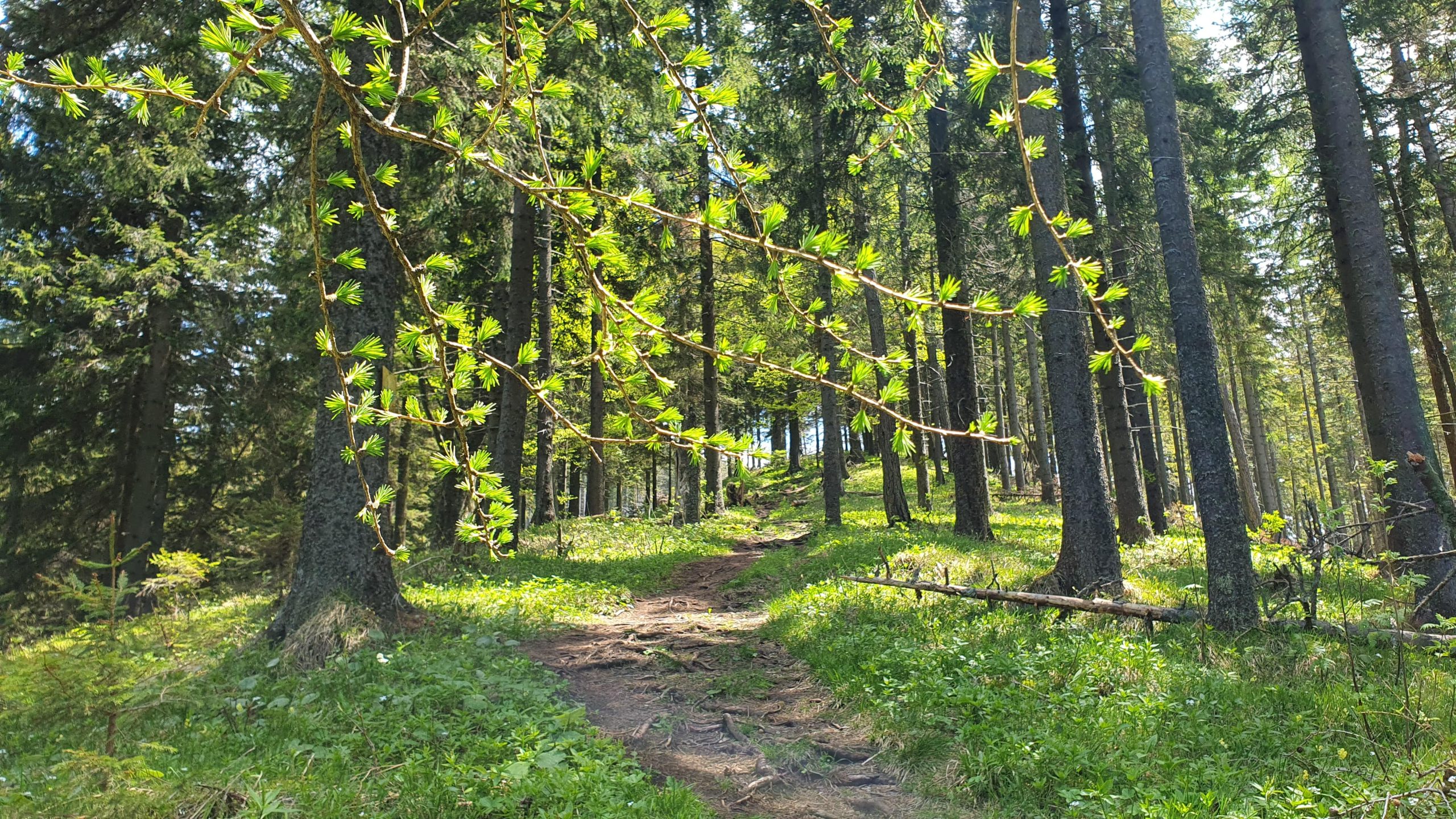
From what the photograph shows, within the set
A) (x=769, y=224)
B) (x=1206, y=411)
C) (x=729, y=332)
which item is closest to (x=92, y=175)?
(x=729, y=332)

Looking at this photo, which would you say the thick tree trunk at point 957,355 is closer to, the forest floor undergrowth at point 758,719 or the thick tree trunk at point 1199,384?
the forest floor undergrowth at point 758,719

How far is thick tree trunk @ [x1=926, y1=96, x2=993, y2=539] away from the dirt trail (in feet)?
18.1

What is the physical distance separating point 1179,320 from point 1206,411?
90 cm

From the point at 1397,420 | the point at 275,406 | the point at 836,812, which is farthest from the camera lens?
the point at 275,406

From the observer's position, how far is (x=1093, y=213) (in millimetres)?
13281

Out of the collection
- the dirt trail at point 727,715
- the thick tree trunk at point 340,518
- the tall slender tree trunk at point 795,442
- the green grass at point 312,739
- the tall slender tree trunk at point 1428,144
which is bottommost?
the dirt trail at point 727,715

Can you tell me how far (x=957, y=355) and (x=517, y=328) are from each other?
8117 mm

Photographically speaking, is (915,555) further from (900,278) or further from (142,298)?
(142,298)

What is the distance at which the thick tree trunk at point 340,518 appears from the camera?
23.7 feet

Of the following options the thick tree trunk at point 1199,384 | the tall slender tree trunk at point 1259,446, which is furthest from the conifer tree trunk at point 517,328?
the tall slender tree trunk at point 1259,446

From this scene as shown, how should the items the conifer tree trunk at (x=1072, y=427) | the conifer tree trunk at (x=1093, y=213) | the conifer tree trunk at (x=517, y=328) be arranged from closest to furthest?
the conifer tree trunk at (x=1072, y=427) → the conifer tree trunk at (x=1093, y=213) → the conifer tree trunk at (x=517, y=328)

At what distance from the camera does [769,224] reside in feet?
4.70

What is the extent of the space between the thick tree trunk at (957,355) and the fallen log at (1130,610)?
4821 millimetres

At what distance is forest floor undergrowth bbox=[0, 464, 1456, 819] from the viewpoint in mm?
3885
